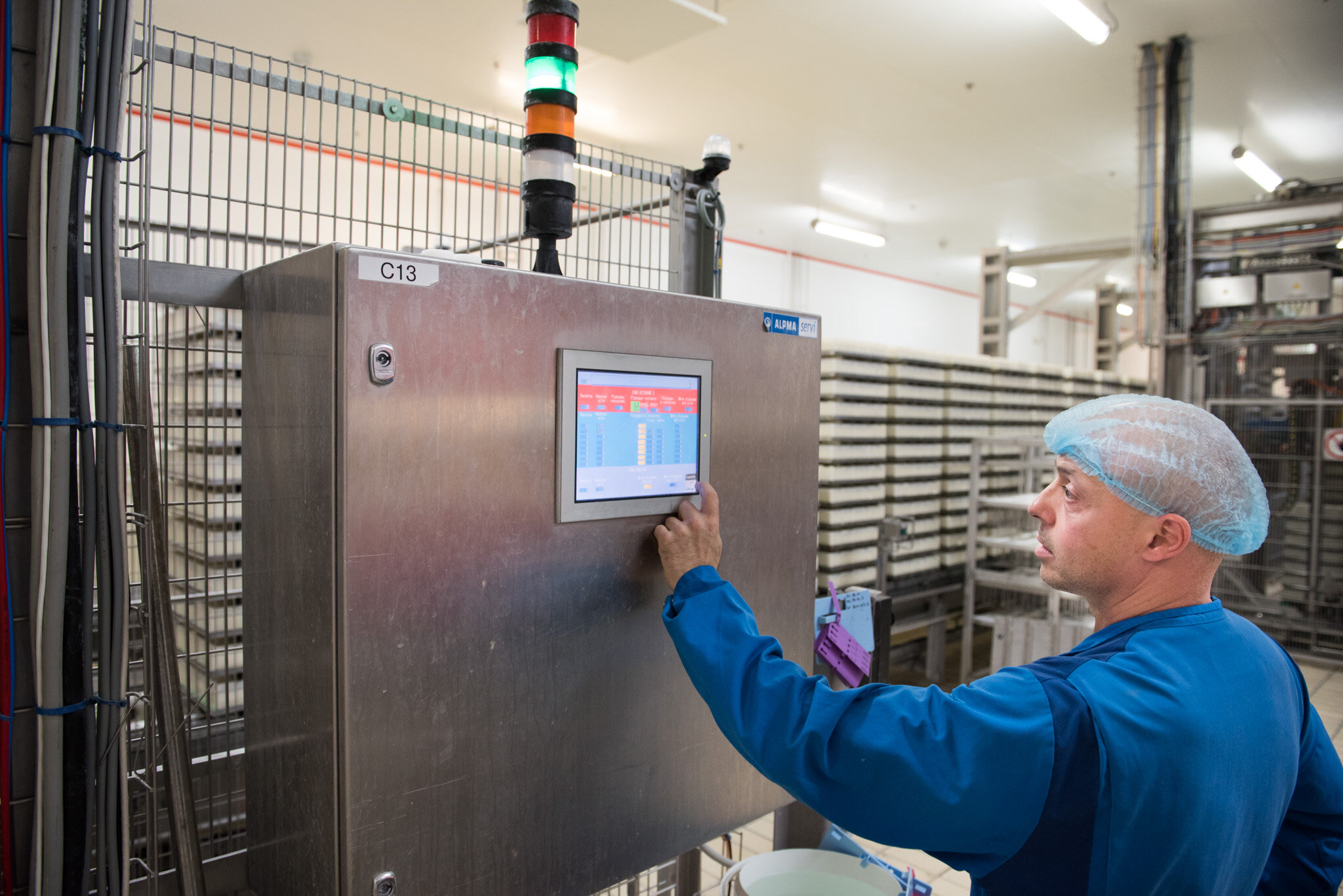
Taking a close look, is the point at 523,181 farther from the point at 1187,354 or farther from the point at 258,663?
the point at 1187,354

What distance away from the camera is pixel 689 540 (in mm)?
1472

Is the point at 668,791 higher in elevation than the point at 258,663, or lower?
lower

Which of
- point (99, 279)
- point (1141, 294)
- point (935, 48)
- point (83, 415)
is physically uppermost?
point (935, 48)

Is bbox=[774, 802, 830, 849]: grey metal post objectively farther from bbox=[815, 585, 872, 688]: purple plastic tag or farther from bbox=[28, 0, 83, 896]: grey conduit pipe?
bbox=[28, 0, 83, 896]: grey conduit pipe

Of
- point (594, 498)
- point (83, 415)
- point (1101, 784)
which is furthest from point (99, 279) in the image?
point (1101, 784)

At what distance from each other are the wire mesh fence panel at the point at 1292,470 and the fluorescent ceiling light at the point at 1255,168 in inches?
116

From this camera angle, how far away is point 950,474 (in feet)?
18.9

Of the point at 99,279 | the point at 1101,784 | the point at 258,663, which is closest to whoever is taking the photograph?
the point at 1101,784

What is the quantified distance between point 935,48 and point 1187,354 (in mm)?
2826

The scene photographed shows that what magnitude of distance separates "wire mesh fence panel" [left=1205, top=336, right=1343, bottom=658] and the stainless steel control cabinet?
572 centimetres

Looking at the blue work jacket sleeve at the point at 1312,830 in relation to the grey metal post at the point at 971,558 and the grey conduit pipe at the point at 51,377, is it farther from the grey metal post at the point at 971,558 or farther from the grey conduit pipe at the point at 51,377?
the grey metal post at the point at 971,558

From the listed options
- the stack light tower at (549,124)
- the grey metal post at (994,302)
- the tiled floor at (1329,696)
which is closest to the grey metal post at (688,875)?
the stack light tower at (549,124)

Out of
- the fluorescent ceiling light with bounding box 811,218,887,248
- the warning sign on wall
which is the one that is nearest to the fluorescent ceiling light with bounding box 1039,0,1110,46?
the warning sign on wall

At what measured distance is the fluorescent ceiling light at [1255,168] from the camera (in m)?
7.96
